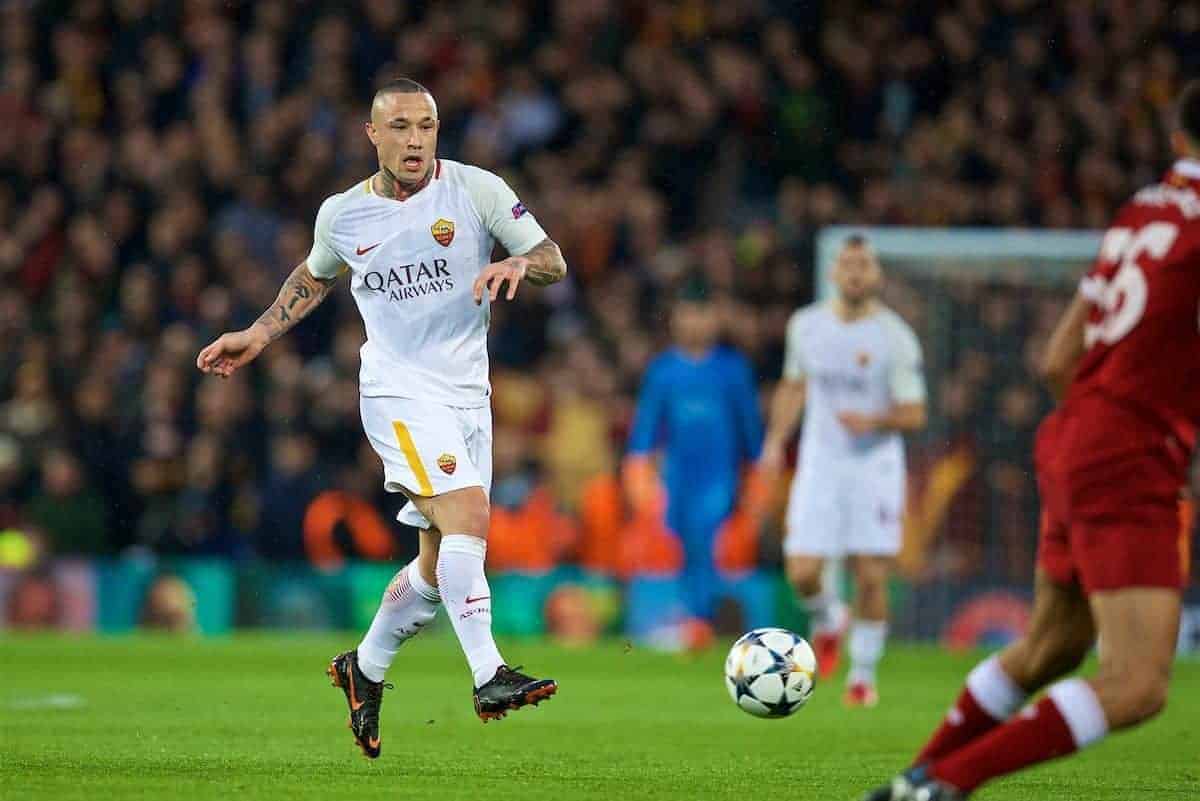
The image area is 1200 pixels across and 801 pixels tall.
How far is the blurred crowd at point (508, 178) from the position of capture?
17047mm

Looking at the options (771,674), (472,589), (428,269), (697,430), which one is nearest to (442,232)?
(428,269)

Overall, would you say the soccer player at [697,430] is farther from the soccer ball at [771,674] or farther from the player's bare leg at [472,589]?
the player's bare leg at [472,589]

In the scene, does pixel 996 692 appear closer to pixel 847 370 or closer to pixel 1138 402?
pixel 1138 402

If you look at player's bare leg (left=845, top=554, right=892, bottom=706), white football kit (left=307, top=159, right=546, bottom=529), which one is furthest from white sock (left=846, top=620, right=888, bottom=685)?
white football kit (left=307, top=159, right=546, bottom=529)

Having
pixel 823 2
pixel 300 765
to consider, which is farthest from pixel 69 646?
pixel 823 2

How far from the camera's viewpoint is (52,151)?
19.1 meters

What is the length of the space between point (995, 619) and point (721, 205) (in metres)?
4.78

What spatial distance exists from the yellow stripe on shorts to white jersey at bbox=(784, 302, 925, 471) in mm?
4916

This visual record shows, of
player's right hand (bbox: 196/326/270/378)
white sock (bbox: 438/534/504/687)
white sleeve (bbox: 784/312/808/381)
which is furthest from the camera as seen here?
white sleeve (bbox: 784/312/808/381)

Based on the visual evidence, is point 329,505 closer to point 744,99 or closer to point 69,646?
A: point 69,646

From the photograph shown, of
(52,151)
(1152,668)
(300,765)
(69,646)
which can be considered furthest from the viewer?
(52,151)

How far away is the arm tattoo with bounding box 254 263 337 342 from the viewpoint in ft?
26.0

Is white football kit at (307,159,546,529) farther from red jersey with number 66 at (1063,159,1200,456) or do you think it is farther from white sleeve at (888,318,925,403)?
white sleeve at (888,318,925,403)

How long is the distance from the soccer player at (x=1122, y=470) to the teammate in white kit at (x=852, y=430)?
640cm
